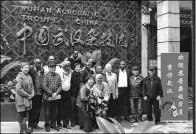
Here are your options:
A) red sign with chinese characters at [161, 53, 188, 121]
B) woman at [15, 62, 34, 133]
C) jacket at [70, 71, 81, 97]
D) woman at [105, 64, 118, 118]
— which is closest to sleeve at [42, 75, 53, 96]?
woman at [15, 62, 34, 133]

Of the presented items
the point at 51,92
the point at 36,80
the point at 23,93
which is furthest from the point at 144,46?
the point at 23,93

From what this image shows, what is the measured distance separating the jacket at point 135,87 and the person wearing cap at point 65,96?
6.04ft

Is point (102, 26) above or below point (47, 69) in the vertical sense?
above

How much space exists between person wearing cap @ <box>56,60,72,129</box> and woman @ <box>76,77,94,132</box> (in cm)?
33

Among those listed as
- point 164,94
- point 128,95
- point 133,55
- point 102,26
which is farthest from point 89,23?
point 164,94

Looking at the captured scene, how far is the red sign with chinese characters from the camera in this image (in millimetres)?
6918

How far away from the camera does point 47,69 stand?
630 cm

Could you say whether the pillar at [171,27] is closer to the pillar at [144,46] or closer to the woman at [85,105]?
the pillar at [144,46]

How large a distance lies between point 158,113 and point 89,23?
4164 millimetres

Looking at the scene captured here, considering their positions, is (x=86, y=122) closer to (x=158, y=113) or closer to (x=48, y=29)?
(x=158, y=113)

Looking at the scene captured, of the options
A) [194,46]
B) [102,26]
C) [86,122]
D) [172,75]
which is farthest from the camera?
[102,26]

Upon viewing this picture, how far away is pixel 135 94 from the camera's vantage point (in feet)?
22.6

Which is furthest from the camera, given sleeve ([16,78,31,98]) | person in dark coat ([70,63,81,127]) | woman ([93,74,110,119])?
person in dark coat ([70,63,81,127])

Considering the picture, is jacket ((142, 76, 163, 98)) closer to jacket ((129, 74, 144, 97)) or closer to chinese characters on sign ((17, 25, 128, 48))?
jacket ((129, 74, 144, 97))
